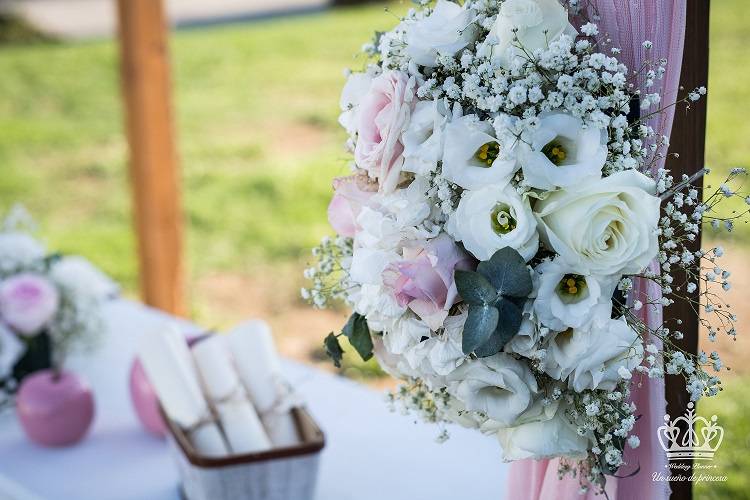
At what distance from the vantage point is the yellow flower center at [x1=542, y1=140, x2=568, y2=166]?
974 mm

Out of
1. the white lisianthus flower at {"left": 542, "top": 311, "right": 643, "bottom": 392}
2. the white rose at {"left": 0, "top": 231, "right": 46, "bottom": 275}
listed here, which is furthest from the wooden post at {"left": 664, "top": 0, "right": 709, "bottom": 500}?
the white rose at {"left": 0, "top": 231, "right": 46, "bottom": 275}

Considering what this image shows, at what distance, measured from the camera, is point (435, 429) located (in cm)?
186

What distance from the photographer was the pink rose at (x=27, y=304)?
2.05 m

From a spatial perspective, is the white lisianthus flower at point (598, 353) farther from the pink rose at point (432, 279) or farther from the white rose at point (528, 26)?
the white rose at point (528, 26)

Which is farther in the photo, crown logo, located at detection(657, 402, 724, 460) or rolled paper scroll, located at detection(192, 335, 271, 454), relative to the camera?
rolled paper scroll, located at detection(192, 335, 271, 454)

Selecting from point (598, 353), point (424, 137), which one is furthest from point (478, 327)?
point (424, 137)

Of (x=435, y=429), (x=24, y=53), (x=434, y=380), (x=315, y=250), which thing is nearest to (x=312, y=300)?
(x=315, y=250)

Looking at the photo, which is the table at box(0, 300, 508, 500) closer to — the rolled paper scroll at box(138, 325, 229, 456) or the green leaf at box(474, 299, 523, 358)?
the rolled paper scroll at box(138, 325, 229, 456)

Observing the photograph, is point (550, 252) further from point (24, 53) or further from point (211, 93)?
point (24, 53)

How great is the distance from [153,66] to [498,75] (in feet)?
7.29

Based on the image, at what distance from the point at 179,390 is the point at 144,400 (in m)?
0.31

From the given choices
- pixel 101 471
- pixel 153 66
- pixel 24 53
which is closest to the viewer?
pixel 101 471

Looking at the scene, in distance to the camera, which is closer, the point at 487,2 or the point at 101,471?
the point at 487,2

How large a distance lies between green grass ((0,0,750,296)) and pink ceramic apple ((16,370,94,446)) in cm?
282
